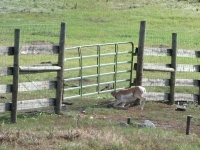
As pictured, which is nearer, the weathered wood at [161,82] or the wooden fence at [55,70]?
the wooden fence at [55,70]

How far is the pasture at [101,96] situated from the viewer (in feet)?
32.2

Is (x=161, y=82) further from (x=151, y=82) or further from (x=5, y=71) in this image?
(x=5, y=71)

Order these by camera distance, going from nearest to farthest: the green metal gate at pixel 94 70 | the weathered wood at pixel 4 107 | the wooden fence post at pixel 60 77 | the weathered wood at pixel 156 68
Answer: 1. the weathered wood at pixel 4 107
2. the wooden fence post at pixel 60 77
3. the weathered wood at pixel 156 68
4. the green metal gate at pixel 94 70

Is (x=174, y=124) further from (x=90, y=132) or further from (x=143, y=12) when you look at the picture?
(x=143, y=12)

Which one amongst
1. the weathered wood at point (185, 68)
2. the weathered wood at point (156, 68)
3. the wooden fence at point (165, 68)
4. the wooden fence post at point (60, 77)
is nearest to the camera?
the wooden fence post at point (60, 77)

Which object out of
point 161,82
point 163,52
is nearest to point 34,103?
point 161,82

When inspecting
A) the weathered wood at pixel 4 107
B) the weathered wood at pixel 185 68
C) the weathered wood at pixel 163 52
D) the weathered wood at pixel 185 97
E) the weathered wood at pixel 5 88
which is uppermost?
the weathered wood at pixel 163 52

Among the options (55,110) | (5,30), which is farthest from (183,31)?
(55,110)

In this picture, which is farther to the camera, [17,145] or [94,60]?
[94,60]

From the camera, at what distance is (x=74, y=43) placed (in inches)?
1133

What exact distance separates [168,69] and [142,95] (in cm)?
113

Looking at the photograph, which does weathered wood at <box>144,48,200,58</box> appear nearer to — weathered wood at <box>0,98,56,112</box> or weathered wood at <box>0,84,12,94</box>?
weathered wood at <box>0,98,56,112</box>

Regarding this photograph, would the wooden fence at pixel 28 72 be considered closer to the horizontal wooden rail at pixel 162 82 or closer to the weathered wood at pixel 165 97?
the horizontal wooden rail at pixel 162 82

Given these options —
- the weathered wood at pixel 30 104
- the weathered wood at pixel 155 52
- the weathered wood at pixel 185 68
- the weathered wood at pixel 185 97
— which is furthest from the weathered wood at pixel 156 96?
the weathered wood at pixel 30 104
